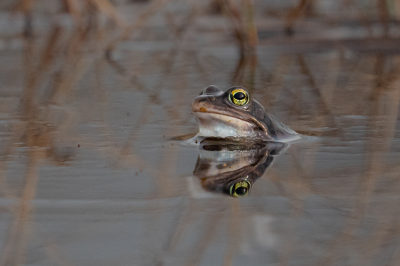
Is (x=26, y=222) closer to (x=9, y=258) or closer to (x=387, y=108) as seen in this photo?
(x=9, y=258)

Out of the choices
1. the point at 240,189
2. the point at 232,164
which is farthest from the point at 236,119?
the point at 240,189

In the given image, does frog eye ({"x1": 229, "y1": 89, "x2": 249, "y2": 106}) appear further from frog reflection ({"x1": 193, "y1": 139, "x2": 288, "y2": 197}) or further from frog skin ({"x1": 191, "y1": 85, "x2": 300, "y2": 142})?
frog reflection ({"x1": 193, "y1": 139, "x2": 288, "y2": 197})

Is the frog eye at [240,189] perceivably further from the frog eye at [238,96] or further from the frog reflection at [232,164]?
the frog eye at [238,96]

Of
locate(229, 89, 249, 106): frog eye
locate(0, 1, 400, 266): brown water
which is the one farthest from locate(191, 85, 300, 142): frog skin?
locate(0, 1, 400, 266): brown water

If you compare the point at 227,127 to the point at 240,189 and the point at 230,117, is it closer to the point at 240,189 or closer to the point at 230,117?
the point at 230,117

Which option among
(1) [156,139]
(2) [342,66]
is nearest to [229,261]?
(1) [156,139]

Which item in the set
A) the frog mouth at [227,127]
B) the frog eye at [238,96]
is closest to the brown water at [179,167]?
the frog mouth at [227,127]
